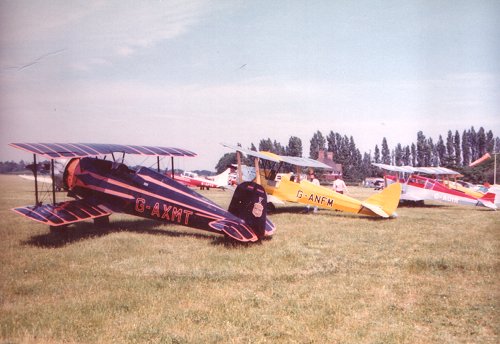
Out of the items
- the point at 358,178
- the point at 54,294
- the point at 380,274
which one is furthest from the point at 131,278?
the point at 358,178

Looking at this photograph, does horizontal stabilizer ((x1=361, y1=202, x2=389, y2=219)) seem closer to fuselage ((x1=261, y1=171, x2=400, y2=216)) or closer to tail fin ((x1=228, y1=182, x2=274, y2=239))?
fuselage ((x1=261, y1=171, x2=400, y2=216))

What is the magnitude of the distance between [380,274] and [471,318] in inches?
70.2

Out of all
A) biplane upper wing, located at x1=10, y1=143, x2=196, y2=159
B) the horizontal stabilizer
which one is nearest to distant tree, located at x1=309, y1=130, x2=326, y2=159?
the horizontal stabilizer

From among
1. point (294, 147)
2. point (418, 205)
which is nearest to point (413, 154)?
point (294, 147)

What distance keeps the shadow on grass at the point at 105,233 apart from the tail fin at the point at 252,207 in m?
0.60

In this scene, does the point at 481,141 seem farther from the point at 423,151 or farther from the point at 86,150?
the point at 86,150

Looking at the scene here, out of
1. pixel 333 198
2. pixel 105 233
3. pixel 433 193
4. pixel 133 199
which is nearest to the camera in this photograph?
pixel 133 199

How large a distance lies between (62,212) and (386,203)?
9.57 meters

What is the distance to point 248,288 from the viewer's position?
5.34 m

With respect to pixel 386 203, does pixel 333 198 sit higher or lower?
higher

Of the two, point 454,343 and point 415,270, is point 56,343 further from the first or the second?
point 415,270

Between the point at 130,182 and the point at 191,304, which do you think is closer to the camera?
the point at 191,304

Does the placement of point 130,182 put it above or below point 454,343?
above

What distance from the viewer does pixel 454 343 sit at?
3.75 meters
